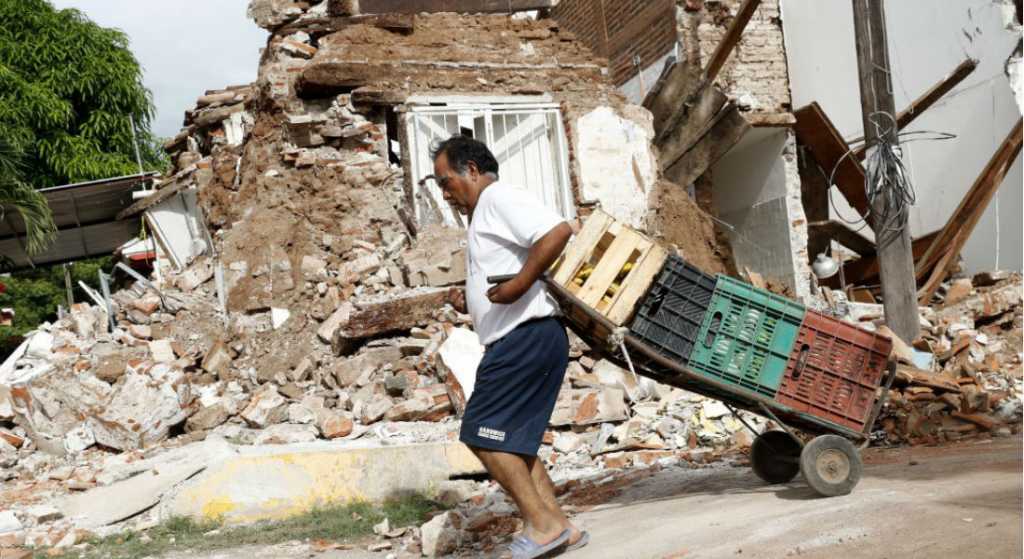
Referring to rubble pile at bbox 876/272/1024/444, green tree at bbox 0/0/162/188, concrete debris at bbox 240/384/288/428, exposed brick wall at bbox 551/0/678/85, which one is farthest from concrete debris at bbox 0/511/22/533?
green tree at bbox 0/0/162/188

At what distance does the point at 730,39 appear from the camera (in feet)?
40.3

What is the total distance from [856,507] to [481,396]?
175cm

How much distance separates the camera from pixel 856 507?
13.7 feet

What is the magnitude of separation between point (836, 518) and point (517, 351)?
5.02 ft

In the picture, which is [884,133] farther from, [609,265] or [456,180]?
[456,180]

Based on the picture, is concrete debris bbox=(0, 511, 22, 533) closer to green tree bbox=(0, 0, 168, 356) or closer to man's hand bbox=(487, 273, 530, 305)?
man's hand bbox=(487, 273, 530, 305)

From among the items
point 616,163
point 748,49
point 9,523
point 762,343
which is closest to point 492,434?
point 762,343

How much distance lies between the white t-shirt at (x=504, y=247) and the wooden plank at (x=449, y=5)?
9374mm

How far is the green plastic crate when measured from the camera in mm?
4719

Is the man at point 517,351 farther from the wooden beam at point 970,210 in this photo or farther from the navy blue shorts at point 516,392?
the wooden beam at point 970,210

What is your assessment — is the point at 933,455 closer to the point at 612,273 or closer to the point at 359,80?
the point at 612,273

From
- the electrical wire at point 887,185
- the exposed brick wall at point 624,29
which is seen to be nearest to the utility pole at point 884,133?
the electrical wire at point 887,185

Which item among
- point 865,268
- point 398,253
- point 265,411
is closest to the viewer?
point 265,411

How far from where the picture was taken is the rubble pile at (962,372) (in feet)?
23.9
